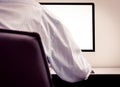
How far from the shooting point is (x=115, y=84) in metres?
1.82

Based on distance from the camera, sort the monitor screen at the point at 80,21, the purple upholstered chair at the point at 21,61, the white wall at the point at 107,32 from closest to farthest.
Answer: the purple upholstered chair at the point at 21,61 < the monitor screen at the point at 80,21 < the white wall at the point at 107,32

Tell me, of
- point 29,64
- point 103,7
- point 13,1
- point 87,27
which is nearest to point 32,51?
point 29,64

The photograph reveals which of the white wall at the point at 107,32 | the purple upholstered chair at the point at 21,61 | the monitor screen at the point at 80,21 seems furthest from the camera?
the white wall at the point at 107,32

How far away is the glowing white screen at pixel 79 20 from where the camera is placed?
7.25ft

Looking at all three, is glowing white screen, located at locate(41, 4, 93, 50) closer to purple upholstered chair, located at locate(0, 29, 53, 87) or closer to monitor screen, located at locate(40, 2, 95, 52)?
monitor screen, located at locate(40, 2, 95, 52)

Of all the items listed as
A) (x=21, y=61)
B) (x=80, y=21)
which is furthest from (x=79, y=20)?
(x=21, y=61)

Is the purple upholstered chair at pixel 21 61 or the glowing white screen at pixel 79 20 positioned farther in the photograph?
the glowing white screen at pixel 79 20

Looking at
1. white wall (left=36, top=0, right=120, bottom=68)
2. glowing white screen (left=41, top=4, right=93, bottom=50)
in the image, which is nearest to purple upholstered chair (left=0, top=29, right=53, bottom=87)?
glowing white screen (left=41, top=4, right=93, bottom=50)

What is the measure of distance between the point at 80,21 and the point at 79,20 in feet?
0.05

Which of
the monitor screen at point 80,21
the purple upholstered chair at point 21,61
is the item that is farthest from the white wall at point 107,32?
the purple upholstered chair at point 21,61

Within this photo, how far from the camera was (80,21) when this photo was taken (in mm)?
2223

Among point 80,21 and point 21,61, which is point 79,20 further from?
point 21,61

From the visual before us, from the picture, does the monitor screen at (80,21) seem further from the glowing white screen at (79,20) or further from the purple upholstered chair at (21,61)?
the purple upholstered chair at (21,61)

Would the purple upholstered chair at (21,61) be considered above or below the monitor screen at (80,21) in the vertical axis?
above
